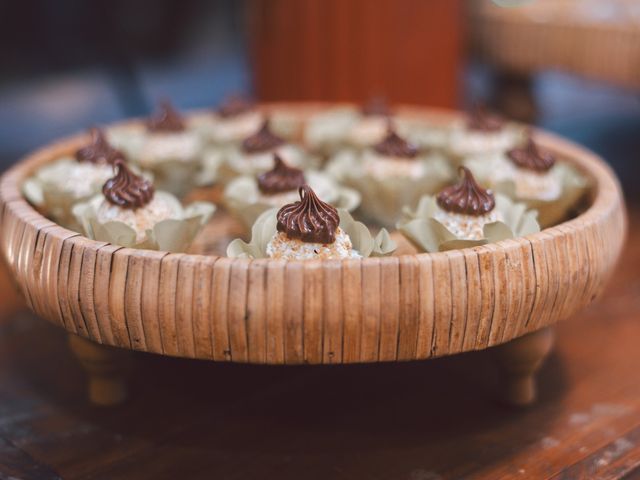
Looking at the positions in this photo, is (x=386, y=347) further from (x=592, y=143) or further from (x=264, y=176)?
(x=592, y=143)

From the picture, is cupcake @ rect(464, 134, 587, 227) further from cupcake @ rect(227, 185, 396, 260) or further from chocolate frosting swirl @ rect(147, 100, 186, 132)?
chocolate frosting swirl @ rect(147, 100, 186, 132)

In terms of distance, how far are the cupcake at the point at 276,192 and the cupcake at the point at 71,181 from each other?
0.89ft

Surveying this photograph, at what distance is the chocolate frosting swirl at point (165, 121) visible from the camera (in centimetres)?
186

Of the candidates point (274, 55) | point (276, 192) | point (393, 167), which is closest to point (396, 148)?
point (393, 167)

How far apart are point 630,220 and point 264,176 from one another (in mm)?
1393

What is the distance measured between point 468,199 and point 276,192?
401 mm

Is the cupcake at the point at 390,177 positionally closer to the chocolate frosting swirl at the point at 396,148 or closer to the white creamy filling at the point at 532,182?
the chocolate frosting swirl at the point at 396,148

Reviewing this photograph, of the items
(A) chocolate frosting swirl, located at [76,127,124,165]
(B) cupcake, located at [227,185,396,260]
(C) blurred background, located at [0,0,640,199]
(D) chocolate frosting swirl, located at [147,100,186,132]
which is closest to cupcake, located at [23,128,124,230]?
(A) chocolate frosting swirl, located at [76,127,124,165]

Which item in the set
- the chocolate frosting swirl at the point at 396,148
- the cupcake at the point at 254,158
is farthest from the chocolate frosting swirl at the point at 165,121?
the chocolate frosting swirl at the point at 396,148

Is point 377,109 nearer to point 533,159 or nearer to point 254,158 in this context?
point 254,158

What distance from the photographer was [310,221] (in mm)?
1154

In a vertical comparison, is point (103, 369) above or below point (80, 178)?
below

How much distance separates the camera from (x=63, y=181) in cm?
158

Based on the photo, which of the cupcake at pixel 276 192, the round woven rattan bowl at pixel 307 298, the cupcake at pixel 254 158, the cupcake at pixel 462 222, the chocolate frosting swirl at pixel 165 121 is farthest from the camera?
the chocolate frosting swirl at pixel 165 121
